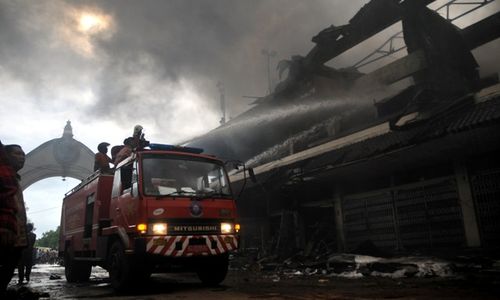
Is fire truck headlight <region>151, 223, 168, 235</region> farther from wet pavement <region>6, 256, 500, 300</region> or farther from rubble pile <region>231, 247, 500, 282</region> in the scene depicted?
rubble pile <region>231, 247, 500, 282</region>

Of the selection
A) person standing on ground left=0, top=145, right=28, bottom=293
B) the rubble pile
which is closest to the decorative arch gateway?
the rubble pile

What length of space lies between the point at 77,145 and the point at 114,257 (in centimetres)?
2280

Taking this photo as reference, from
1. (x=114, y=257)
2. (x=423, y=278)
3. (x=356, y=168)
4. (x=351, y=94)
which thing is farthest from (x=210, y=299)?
(x=351, y=94)

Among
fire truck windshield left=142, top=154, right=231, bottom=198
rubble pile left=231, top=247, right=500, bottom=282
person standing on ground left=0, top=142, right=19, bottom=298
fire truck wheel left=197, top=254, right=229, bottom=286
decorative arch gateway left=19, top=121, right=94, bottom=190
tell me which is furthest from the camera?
decorative arch gateway left=19, top=121, right=94, bottom=190

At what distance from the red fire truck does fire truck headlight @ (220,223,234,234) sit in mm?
18

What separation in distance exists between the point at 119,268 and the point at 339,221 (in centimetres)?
795

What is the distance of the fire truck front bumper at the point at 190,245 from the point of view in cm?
556

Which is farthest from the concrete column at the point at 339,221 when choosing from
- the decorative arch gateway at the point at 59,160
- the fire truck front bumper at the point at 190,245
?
the decorative arch gateway at the point at 59,160

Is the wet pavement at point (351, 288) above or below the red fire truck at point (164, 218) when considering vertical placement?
below

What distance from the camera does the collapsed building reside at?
8.55 metres

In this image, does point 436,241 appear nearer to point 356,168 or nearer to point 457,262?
point 457,262

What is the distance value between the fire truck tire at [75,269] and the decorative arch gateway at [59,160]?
703 inches

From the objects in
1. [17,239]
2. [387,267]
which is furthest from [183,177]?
[387,267]

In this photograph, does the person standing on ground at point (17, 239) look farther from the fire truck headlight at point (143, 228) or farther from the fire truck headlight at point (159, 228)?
the fire truck headlight at point (159, 228)
